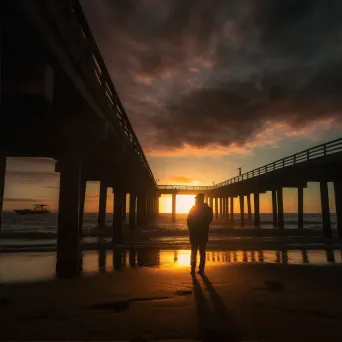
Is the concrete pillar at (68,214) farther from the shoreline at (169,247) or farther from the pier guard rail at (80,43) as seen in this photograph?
the shoreline at (169,247)

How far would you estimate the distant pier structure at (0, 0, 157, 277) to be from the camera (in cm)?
379

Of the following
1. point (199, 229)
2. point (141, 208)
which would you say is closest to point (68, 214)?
point (199, 229)

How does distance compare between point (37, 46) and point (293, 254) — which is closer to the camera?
point (37, 46)

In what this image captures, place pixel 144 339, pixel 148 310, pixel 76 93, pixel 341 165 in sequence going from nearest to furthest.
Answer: pixel 144 339 < pixel 148 310 < pixel 76 93 < pixel 341 165

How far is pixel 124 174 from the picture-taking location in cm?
1684

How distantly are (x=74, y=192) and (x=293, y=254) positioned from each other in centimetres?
815

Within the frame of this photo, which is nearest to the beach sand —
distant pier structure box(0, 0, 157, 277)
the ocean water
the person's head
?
the person's head

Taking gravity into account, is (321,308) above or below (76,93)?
below

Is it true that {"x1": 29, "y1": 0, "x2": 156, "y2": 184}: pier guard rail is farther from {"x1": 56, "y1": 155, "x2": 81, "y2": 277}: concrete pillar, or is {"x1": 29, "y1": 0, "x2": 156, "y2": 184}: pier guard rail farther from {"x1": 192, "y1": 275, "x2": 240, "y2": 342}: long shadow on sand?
{"x1": 192, "y1": 275, "x2": 240, "y2": 342}: long shadow on sand

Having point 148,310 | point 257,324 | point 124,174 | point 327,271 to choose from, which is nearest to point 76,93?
point 148,310

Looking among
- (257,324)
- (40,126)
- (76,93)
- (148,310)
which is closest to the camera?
(257,324)

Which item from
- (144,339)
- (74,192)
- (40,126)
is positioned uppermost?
(40,126)

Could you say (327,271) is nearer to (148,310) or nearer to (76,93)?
(148,310)

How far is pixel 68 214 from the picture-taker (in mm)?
7488
